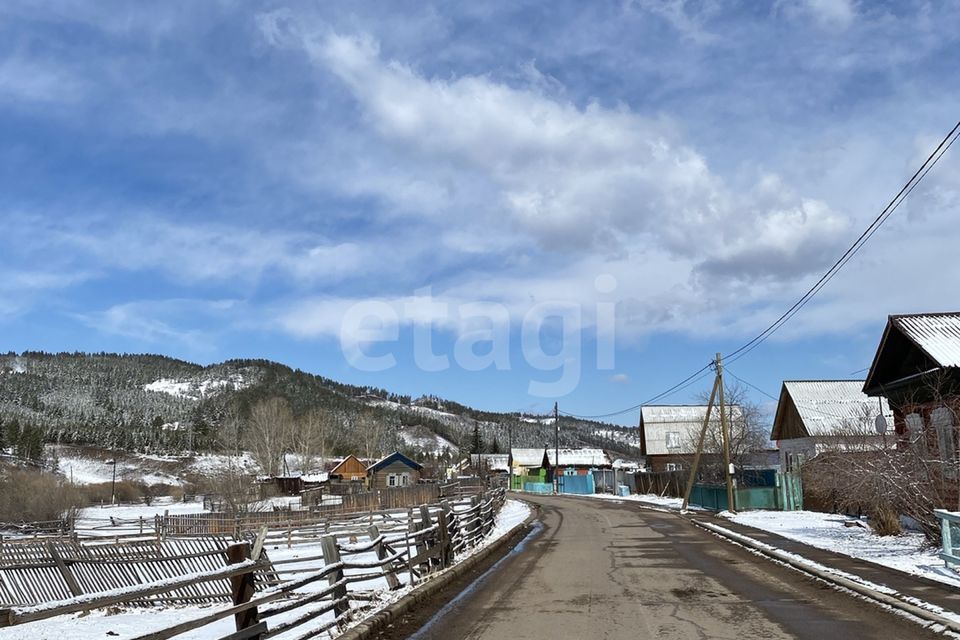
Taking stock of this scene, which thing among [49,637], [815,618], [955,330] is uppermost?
[955,330]

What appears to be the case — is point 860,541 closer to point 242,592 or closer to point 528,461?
point 242,592

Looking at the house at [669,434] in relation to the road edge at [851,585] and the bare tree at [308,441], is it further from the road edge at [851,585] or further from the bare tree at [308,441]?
the road edge at [851,585]

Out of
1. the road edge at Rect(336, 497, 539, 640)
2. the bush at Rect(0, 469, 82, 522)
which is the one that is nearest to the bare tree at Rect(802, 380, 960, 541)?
the road edge at Rect(336, 497, 539, 640)

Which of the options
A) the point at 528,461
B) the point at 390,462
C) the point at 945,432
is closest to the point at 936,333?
the point at 945,432

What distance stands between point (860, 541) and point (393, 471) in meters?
79.5

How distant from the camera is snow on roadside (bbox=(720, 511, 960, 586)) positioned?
14.2 m

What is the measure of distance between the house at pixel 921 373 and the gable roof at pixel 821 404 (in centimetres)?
1363

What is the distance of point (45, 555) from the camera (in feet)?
54.2

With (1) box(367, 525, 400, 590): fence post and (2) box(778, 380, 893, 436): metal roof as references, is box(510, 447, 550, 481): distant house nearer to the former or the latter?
(2) box(778, 380, 893, 436): metal roof

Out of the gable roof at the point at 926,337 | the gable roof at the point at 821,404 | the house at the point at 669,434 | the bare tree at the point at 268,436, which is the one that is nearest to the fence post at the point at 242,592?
the gable roof at the point at 926,337

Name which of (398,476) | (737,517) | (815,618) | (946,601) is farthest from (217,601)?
(398,476)

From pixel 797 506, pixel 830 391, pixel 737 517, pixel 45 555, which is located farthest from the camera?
pixel 830 391

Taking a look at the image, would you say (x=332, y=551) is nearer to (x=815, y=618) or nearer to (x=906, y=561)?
(x=815, y=618)

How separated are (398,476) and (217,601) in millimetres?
79008
